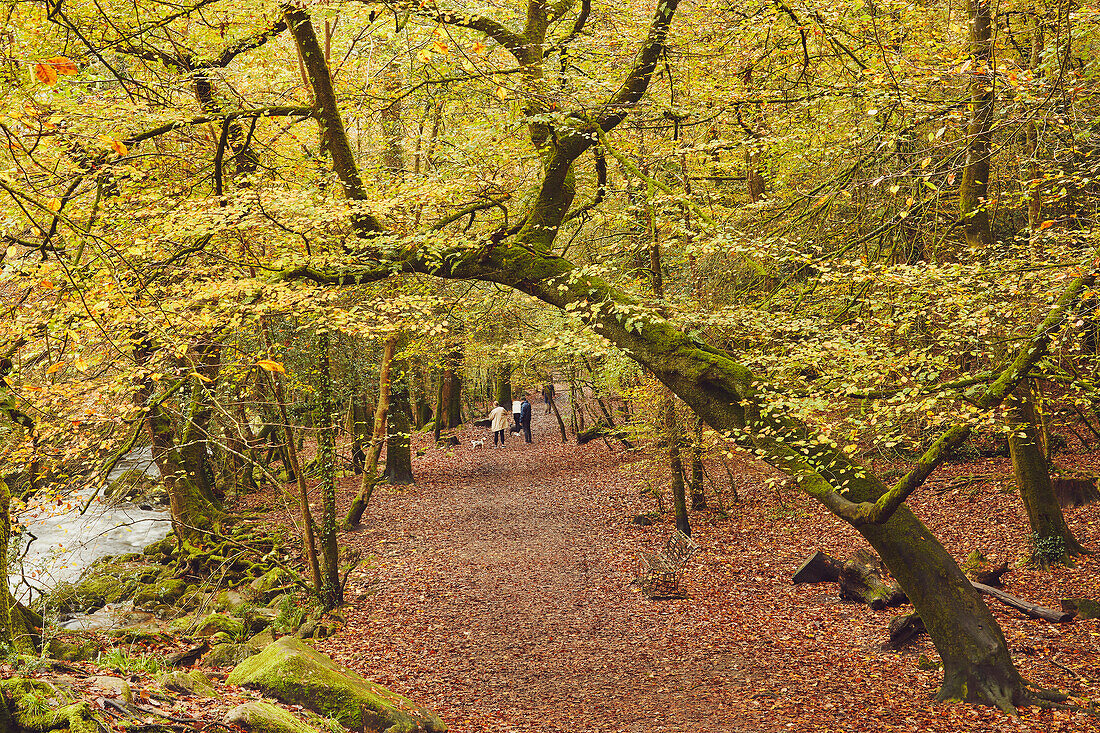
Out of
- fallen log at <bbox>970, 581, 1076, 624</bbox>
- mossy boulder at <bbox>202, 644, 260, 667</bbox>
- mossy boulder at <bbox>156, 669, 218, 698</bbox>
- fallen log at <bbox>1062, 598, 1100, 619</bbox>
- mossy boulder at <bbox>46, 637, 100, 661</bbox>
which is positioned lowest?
fallen log at <bbox>970, 581, 1076, 624</bbox>

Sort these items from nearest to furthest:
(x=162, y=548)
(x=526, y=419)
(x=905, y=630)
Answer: (x=905, y=630) < (x=162, y=548) < (x=526, y=419)

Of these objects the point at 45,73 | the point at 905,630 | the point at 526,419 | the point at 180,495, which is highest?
the point at 45,73

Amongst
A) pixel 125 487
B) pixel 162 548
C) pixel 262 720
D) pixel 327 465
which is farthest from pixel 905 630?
pixel 162 548

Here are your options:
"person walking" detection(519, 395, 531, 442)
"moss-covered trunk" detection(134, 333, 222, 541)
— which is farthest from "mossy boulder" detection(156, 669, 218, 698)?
"person walking" detection(519, 395, 531, 442)

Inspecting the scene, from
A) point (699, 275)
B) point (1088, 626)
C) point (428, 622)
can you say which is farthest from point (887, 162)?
point (428, 622)

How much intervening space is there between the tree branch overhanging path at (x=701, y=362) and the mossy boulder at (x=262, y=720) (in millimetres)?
4238

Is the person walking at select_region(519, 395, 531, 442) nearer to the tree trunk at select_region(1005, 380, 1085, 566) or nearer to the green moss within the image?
the green moss

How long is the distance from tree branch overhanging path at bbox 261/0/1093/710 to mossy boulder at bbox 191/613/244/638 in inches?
185

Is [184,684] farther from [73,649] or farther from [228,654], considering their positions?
[73,649]

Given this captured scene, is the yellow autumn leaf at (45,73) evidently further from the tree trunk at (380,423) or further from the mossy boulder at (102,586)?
the mossy boulder at (102,586)

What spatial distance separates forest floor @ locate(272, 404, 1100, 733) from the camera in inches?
276

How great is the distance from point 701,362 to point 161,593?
9.67 meters

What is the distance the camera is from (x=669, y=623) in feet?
32.5

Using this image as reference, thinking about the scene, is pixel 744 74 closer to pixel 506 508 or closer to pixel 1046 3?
pixel 1046 3
